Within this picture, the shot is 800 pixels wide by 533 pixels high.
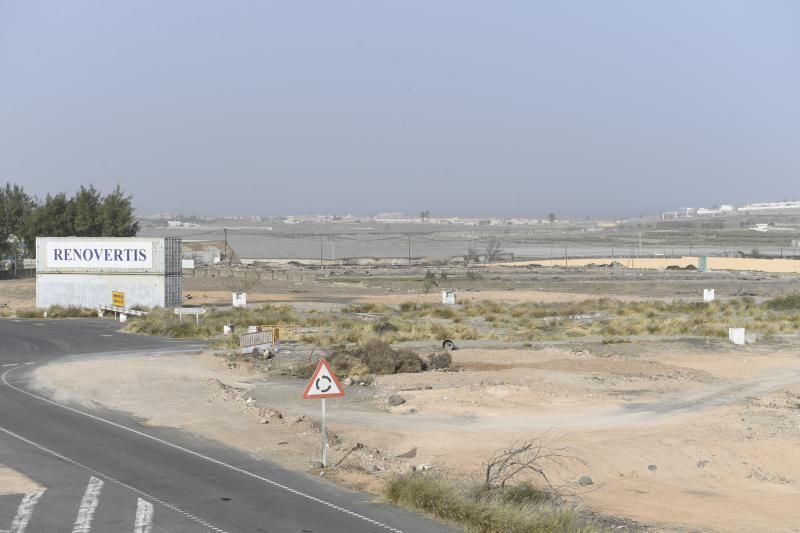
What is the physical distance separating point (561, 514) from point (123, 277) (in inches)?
1721

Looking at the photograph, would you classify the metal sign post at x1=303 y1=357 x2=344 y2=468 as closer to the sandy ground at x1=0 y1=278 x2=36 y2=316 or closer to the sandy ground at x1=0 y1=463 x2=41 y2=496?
the sandy ground at x1=0 y1=463 x2=41 y2=496

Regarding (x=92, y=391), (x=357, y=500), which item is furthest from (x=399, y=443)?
(x=92, y=391)

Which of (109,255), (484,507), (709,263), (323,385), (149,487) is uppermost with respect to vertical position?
(109,255)

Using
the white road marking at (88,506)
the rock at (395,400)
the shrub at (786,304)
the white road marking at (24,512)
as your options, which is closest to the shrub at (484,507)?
the white road marking at (88,506)

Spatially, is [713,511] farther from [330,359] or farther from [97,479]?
[330,359]

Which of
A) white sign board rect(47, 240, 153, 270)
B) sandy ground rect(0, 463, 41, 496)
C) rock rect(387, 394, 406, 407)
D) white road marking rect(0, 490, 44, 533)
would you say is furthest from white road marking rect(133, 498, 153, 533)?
white sign board rect(47, 240, 153, 270)

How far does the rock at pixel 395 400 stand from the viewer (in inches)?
1024

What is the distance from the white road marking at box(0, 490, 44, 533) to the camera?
43.9 feet

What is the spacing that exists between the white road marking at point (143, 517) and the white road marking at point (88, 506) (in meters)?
0.62

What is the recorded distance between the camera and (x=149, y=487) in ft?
52.6

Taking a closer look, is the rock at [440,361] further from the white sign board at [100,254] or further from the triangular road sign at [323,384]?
the white sign board at [100,254]

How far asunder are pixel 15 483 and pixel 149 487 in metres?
2.24

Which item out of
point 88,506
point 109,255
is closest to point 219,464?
point 88,506

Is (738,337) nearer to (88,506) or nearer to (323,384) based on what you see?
(323,384)
